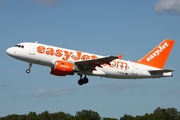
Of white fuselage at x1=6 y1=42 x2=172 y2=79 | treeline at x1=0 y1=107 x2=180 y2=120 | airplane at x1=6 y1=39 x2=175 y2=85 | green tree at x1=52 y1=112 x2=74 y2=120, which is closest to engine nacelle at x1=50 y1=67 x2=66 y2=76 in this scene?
airplane at x1=6 y1=39 x2=175 y2=85

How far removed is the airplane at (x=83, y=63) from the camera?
63188 mm

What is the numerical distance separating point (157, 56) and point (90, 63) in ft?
39.7

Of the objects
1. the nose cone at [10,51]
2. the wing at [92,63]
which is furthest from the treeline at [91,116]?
the nose cone at [10,51]

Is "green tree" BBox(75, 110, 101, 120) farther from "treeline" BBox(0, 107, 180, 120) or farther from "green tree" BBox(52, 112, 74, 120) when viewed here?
"green tree" BBox(52, 112, 74, 120)

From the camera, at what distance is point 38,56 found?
63.1 m

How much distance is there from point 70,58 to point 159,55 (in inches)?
573

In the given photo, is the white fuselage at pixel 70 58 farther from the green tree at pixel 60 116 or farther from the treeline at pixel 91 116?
the green tree at pixel 60 116

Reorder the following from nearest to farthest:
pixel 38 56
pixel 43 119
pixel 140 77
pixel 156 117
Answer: pixel 38 56 → pixel 140 77 → pixel 156 117 → pixel 43 119

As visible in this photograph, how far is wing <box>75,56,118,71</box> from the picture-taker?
205 ft

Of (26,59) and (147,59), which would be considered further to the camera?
(147,59)

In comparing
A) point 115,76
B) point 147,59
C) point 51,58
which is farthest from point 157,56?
point 51,58

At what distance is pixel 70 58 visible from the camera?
211 feet

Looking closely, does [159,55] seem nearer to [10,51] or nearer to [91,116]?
[10,51]

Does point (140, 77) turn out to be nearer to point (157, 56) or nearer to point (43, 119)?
point (157, 56)
